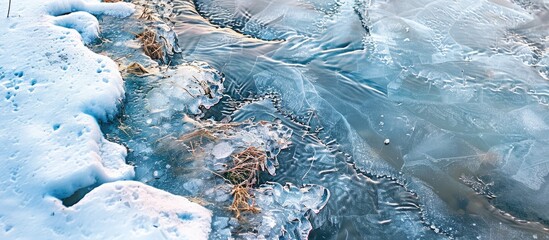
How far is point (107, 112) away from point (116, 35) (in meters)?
1.10

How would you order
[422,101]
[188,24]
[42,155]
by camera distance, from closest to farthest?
[42,155]
[422,101]
[188,24]

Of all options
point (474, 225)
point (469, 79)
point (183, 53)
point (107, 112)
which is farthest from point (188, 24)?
point (474, 225)

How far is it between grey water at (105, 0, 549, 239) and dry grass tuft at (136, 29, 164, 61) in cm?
28

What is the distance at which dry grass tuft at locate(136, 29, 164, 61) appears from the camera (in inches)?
161

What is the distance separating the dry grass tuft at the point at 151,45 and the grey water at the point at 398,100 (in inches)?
11.0

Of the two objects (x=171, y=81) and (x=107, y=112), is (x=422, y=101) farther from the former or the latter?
(x=107, y=112)

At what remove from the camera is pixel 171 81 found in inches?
151

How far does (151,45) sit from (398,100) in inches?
92.4

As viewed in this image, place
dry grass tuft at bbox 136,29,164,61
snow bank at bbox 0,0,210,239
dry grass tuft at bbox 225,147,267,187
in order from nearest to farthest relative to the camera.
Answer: snow bank at bbox 0,0,210,239 → dry grass tuft at bbox 225,147,267,187 → dry grass tuft at bbox 136,29,164,61

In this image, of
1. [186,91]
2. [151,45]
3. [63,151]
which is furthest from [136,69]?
[63,151]

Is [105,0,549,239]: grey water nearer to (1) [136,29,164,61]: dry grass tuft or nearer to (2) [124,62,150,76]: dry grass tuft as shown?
(1) [136,29,164,61]: dry grass tuft

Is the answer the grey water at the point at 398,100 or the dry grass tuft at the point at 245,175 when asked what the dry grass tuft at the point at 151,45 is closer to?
the grey water at the point at 398,100

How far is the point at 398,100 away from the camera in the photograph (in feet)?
13.0

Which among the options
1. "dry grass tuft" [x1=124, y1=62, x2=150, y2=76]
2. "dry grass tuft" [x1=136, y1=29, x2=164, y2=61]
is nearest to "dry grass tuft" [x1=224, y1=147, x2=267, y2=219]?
"dry grass tuft" [x1=124, y1=62, x2=150, y2=76]
